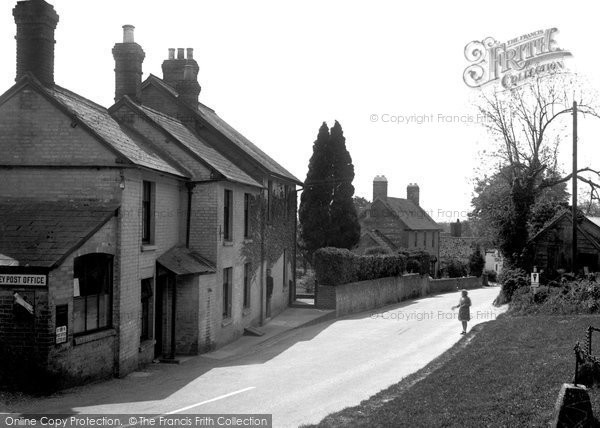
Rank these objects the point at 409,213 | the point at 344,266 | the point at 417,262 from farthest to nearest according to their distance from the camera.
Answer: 1. the point at 409,213
2. the point at 417,262
3. the point at 344,266

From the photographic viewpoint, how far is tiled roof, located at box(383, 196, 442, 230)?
210 ft

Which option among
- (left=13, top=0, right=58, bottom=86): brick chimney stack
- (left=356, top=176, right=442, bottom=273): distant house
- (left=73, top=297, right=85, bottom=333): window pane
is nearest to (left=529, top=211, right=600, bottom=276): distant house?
(left=73, top=297, right=85, bottom=333): window pane

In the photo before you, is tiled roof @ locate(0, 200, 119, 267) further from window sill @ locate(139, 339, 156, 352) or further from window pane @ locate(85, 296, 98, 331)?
window sill @ locate(139, 339, 156, 352)

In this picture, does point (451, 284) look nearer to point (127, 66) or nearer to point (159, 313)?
point (127, 66)

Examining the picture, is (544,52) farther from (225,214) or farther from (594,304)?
(225,214)

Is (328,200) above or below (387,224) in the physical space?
above

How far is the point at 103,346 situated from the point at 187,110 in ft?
45.8

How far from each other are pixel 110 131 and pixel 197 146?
6153mm

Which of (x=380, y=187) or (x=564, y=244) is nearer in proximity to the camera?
(x=564, y=244)

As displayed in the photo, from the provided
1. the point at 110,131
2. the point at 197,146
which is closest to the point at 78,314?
the point at 110,131

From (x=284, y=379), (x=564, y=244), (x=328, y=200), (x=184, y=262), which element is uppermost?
(x=328, y=200)

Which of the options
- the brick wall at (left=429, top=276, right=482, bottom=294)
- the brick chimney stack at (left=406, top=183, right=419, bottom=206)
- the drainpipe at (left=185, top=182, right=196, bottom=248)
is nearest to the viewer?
the drainpipe at (left=185, top=182, right=196, bottom=248)

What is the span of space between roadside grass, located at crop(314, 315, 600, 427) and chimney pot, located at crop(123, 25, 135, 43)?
49.0 ft

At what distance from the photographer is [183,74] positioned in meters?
28.6
